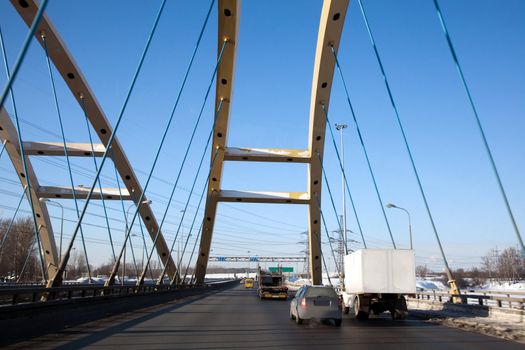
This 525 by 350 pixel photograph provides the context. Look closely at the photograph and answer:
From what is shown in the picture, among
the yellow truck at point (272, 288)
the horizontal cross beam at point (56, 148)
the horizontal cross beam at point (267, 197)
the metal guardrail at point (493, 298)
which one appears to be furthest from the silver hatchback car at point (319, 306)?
the yellow truck at point (272, 288)

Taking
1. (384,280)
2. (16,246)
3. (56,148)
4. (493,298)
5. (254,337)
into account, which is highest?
(56,148)

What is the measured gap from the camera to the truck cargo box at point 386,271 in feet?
60.1

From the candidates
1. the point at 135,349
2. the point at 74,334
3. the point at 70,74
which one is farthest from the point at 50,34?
the point at 135,349

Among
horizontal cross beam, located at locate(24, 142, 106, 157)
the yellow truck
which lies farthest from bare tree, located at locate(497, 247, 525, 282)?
horizontal cross beam, located at locate(24, 142, 106, 157)

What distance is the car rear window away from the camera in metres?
15.9

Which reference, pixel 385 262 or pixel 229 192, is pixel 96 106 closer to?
pixel 229 192

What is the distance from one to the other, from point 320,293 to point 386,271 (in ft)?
11.9

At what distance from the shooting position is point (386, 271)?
18531 mm

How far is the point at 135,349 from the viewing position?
32.2 ft

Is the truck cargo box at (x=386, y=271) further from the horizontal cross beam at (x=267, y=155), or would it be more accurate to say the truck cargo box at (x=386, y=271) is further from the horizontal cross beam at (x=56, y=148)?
the horizontal cross beam at (x=56, y=148)

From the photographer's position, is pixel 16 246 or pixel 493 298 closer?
pixel 493 298

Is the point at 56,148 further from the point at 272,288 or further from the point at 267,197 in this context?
the point at 272,288

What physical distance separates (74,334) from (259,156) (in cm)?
2181

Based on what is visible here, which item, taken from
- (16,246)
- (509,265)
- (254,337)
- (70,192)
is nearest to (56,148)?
(70,192)
